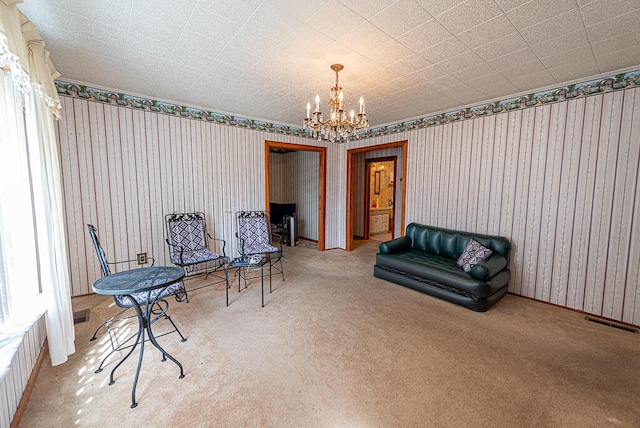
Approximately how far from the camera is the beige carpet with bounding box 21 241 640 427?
1615mm

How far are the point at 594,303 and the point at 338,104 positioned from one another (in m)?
3.63

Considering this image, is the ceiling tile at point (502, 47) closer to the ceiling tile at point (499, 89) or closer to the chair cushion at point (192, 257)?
the ceiling tile at point (499, 89)

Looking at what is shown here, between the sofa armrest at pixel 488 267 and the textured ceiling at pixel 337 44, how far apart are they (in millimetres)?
2106

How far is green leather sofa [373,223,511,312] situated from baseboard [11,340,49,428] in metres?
3.74

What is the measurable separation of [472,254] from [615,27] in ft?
7.99

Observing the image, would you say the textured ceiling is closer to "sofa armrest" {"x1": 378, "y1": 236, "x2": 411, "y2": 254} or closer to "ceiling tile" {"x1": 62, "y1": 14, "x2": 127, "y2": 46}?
"ceiling tile" {"x1": 62, "y1": 14, "x2": 127, "y2": 46}

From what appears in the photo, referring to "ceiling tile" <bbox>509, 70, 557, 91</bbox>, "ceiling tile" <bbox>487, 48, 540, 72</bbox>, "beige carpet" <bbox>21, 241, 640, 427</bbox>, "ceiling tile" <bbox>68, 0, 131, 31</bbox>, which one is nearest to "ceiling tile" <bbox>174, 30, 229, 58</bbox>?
"ceiling tile" <bbox>68, 0, 131, 31</bbox>

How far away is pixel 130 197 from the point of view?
141 inches

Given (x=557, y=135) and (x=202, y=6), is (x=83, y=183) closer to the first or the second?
(x=202, y=6)

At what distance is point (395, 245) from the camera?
4191 millimetres

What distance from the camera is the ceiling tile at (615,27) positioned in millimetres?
1896

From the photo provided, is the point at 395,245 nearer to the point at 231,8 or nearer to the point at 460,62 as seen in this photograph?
the point at 460,62

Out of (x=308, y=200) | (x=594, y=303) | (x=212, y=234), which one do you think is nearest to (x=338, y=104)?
(x=212, y=234)

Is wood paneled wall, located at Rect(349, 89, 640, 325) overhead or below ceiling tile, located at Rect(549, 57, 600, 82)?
below
